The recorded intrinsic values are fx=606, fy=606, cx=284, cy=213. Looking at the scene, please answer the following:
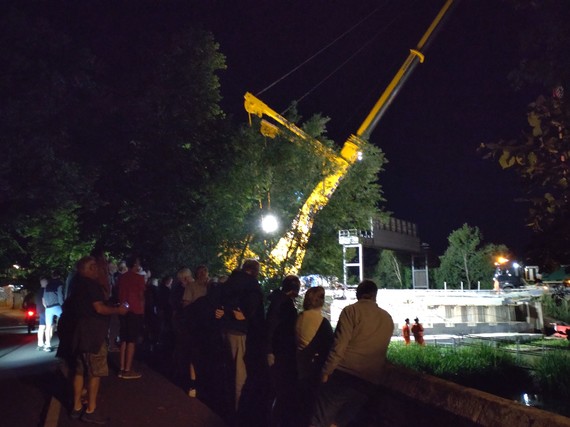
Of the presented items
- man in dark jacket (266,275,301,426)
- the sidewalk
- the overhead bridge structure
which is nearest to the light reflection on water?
man in dark jacket (266,275,301,426)

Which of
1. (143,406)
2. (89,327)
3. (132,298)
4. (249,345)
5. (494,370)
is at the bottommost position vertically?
(143,406)

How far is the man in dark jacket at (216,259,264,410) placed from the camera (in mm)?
7090

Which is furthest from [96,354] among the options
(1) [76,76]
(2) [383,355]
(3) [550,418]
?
→ (1) [76,76]

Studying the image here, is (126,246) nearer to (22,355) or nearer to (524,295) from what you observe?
(22,355)

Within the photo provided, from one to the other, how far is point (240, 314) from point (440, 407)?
108 inches

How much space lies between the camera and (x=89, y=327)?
22.1 ft

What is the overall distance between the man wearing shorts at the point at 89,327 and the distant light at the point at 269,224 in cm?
593

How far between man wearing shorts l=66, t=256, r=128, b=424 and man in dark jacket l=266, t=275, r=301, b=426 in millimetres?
1814

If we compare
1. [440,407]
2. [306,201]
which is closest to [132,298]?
[306,201]

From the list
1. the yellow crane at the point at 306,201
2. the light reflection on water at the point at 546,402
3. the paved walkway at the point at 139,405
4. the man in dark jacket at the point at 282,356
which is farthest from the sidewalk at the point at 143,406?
the light reflection on water at the point at 546,402

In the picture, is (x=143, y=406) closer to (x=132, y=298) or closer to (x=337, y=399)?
(x=132, y=298)

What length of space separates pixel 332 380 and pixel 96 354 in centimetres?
299

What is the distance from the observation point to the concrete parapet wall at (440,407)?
14.0 ft

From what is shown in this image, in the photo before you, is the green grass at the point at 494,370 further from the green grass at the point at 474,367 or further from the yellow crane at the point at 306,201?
the yellow crane at the point at 306,201
